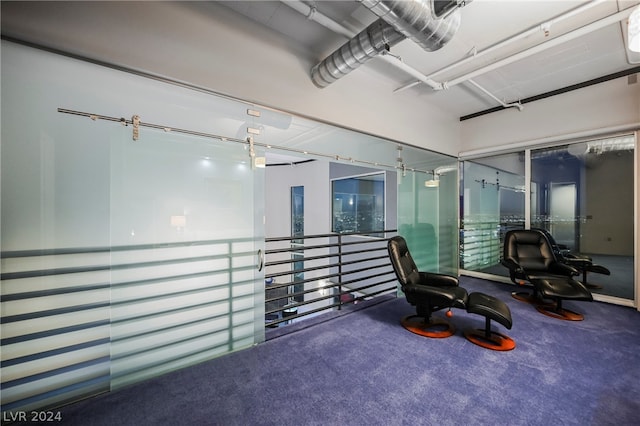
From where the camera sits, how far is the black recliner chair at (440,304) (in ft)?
7.52

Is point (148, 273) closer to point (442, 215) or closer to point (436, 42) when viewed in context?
point (436, 42)

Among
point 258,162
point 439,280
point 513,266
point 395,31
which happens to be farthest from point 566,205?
point 258,162

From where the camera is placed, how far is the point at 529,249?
380 cm

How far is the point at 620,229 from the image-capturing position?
3.42 meters

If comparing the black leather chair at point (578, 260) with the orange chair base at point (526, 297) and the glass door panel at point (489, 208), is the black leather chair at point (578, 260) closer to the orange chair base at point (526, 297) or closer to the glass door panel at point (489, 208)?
the glass door panel at point (489, 208)

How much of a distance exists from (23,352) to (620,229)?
6294mm

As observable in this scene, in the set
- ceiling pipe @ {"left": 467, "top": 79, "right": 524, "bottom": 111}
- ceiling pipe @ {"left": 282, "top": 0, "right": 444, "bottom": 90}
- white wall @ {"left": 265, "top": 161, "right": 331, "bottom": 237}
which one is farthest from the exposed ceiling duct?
white wall @ {"left": 265, "top": 161, "right": 331, "bottom": 237}

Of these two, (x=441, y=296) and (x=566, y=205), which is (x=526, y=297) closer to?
(x=566, y=205)

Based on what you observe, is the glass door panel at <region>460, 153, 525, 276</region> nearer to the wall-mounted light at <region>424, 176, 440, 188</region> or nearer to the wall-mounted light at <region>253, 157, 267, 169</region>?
the wall-mounted light at <region>424, 176, 440, 188</region>

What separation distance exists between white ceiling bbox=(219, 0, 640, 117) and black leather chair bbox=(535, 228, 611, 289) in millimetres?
2294

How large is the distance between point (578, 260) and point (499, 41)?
3316 millimetres

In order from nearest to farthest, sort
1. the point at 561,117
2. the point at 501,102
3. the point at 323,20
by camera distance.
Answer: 1. the point at 323,20
2. the point at 561,117
3. the point at 501,102

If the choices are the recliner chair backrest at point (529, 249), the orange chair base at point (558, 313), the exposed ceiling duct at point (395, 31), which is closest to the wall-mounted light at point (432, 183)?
the recliner chair backrest at point (529, 249)

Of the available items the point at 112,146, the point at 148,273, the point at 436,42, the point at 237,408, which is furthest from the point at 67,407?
the point at 436,42
